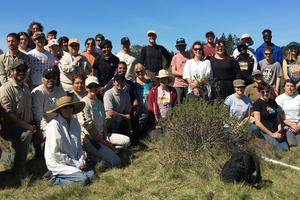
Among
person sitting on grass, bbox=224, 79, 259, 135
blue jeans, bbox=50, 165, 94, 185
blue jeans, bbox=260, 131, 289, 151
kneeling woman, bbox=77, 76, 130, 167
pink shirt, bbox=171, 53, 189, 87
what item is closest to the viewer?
blue jeans, bbox=50, 165, 94, 185

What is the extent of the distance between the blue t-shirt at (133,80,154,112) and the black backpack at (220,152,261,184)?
3.25m

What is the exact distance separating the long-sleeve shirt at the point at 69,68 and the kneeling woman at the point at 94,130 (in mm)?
1213

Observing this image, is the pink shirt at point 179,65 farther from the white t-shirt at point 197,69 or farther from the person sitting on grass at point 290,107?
the person sitting on grass at point 290,107

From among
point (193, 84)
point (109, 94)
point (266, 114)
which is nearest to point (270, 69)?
point (266, 114)

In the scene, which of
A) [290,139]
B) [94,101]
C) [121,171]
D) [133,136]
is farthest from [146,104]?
[290,139]

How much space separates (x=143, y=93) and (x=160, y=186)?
322cm

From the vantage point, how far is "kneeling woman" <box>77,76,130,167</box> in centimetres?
514

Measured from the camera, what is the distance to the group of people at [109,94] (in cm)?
462

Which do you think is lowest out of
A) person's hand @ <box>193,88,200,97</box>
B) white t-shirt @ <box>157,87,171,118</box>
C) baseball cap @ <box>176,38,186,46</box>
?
white t-shirt @ <box>157,87,171,118</box>

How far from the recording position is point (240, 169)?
13.1ft

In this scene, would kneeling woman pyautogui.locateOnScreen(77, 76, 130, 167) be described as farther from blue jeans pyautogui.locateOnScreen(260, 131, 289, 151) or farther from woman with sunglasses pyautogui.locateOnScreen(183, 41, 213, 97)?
blue jeans pyautogui.locateOnScreen(260, 131, 289, 151)

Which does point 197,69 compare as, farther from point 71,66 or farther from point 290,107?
point 71,66

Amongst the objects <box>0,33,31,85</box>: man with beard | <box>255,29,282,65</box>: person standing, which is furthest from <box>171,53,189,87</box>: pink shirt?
<box>0,33,31,85</box>: man with beard

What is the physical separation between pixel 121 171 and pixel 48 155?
1.28 metres
